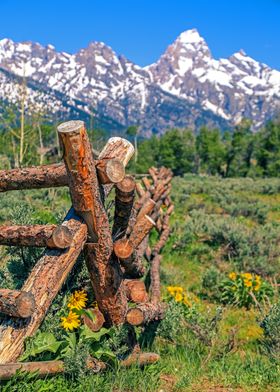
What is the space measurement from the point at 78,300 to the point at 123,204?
40.5 inches

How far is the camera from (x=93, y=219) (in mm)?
4336

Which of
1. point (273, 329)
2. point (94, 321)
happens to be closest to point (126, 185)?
point (94, 321)

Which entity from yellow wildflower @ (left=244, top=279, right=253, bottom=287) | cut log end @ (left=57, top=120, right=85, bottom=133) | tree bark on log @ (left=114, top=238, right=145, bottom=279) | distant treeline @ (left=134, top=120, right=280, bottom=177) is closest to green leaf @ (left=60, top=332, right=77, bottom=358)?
tree bark on log @ (left=114, top=238, right=145, bottom=279)

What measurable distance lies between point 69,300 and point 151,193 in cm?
966

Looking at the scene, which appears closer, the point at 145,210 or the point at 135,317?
the point at 135,317

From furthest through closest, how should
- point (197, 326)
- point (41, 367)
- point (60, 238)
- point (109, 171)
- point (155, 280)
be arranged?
1. point (155, 280)
2. point (197, 326)
3. point (109, 171)
4. point (60, 238)
5. point (41, 367)

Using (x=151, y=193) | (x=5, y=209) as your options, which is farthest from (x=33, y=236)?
(x=151, y=193)

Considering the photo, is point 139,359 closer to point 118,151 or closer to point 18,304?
point 18,304

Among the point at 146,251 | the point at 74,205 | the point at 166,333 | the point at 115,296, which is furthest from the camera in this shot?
the point at 146,251

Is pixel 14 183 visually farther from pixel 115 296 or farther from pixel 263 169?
pixel 263 169

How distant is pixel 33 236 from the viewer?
4.37 m

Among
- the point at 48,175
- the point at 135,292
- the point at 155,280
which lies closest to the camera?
the point at 48,175

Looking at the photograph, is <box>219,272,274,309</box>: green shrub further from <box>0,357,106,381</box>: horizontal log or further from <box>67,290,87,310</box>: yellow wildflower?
<box>0,357,106,381</box>: horizontal log

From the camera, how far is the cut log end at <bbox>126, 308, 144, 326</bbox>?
466cm
